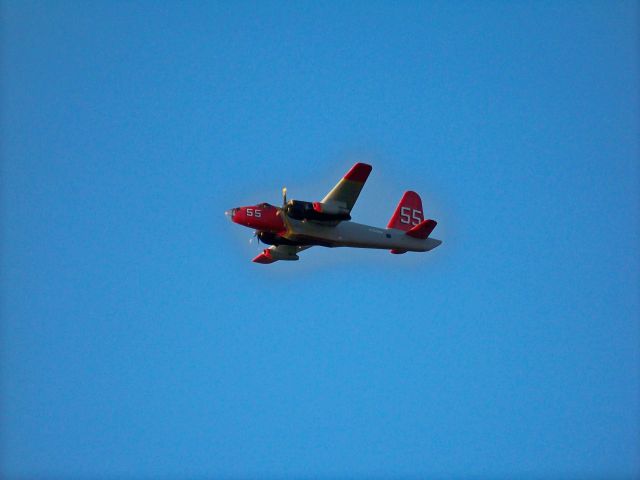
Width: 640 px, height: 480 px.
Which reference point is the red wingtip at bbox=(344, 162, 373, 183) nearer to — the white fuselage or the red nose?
the white fuselage

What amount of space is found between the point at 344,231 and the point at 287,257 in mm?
7326

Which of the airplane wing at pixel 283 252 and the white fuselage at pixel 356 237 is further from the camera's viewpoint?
the airplane wing at pixel 283 252

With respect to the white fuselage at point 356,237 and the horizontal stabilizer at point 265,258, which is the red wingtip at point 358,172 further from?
the horizontal stabilizer at point 265,258

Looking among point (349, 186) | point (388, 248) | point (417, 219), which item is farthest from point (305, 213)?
point (417, 219)

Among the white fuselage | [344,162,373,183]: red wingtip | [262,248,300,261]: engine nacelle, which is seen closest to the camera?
[344,162,373,183]: red wingtip

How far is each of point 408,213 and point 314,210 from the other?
11407 millimetres

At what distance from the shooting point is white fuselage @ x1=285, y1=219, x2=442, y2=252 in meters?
53.5

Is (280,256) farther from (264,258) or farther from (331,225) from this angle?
(331,225)

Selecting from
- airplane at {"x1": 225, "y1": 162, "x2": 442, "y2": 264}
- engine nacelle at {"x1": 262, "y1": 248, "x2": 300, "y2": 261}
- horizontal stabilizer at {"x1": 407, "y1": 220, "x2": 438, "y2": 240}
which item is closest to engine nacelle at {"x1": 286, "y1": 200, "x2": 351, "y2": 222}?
airplane at {"x1": 225, "y1": 162, "x2": 442, "y2": 264}

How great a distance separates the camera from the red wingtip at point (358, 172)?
52406mm

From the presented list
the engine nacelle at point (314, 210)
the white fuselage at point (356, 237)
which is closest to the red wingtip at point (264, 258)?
the white fuselage at point (356, 237)

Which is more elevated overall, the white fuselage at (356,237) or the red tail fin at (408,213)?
the red tail fin at (408,213)

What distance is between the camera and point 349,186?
52.6 m

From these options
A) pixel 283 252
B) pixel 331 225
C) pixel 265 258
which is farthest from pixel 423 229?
pixel 265 258
